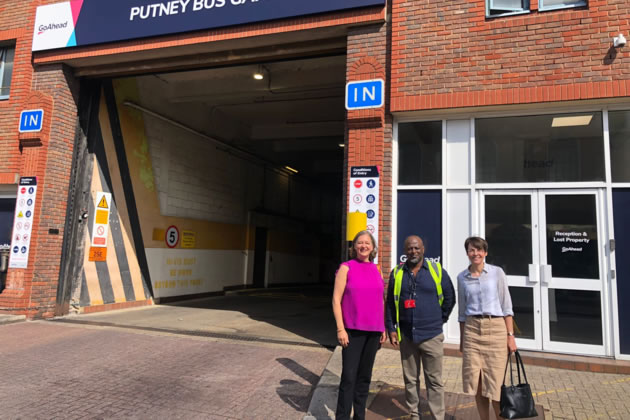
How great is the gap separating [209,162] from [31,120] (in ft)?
18.6

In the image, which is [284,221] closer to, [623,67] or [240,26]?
[240,26]

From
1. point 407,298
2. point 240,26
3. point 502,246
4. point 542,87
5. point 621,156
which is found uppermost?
point 240,26

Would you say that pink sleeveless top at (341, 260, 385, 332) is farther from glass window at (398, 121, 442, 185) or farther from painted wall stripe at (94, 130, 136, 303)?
painted wall stripe at (94, 130, 136, 303)

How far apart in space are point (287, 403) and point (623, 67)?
6.18 m

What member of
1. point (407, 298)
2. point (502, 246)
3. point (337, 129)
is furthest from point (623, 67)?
point (337, 129)

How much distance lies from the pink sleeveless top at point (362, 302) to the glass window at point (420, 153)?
3359 mm

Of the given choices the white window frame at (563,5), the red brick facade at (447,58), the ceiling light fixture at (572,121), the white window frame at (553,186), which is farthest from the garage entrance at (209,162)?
the ceiling light fixture at (572,121)

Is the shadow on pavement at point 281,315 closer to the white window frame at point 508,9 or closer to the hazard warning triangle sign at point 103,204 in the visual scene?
the hazard warning triangle sign at point 103,204

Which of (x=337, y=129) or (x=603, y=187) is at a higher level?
(x=337, y=129)

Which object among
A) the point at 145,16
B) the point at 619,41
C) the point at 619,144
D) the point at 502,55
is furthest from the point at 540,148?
the point at 145,16

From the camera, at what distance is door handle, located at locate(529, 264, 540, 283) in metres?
5.90

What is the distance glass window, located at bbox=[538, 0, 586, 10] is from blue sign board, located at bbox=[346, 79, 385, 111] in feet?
Result: 8.42

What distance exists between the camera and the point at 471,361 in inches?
142

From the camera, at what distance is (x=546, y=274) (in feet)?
19.2
